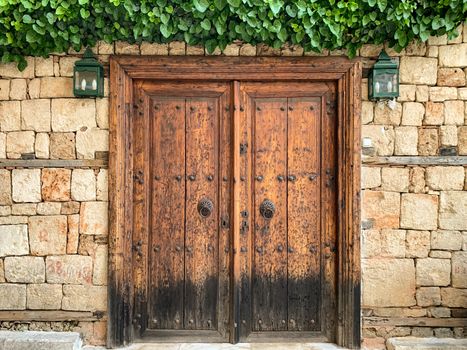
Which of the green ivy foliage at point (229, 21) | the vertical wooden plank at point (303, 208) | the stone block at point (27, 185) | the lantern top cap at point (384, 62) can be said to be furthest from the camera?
the vertical wooden plank at point (303, 208)

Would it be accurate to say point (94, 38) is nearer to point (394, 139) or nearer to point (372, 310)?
point (394, 139)

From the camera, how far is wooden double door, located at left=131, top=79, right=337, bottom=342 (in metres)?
3.85

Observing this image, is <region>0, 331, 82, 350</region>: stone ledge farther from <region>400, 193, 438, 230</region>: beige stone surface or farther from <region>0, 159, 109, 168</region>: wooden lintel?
<region>400, 193, 438, 230</region>: beige stone surface

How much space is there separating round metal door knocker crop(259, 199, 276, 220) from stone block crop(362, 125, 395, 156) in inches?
39.0

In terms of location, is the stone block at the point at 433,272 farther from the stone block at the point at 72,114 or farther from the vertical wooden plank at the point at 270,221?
the stone block at the point at 72,114

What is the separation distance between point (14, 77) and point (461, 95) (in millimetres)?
3776

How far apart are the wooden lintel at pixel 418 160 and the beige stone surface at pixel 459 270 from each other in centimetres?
76

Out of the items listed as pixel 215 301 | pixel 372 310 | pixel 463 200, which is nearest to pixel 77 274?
pixel 215 301

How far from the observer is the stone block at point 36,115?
3.77 meters

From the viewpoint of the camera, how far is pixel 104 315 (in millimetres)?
A: 3729

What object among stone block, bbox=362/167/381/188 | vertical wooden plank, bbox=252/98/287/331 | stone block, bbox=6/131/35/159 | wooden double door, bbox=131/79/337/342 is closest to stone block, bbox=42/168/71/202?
stone block, bbox=6/131/35/159

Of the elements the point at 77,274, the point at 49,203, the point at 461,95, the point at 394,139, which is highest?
the point at 461,95

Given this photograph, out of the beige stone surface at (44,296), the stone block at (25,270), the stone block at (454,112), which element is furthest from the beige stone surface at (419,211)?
the stone block at (25,270)

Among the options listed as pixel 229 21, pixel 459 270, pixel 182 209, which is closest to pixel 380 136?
pixel 459 270
